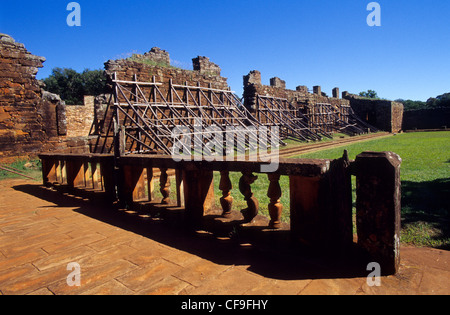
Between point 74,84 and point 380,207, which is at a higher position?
point 74,84

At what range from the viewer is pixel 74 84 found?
39.0 m

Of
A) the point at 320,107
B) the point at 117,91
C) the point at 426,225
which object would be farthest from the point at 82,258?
the point at 320,107

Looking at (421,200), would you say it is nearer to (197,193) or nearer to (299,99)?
(197,193)

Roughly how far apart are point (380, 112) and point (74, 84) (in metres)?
38.0

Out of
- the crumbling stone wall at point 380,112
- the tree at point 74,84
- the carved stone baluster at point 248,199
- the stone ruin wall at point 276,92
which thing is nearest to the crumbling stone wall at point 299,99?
the stone ruin wall at point 276,92

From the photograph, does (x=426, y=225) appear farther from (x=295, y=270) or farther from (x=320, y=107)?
(x=320, y=107)

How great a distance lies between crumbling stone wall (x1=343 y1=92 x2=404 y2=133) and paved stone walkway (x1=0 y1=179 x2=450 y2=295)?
2962 cm

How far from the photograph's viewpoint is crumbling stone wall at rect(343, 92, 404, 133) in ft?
92.2

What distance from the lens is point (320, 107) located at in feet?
78.7

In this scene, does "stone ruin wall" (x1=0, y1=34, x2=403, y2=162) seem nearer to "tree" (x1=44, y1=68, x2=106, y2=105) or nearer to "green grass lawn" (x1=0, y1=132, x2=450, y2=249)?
"green grass lawn" (x1=0, y1=132, x2=450, y2=249)

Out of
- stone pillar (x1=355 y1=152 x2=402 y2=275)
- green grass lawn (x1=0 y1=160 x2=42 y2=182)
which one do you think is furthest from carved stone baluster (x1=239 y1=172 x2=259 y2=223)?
green grass lawn (x1=0 y1=160 x2=42 y2=182)

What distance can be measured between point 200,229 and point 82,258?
121 cm

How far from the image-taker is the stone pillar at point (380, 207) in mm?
2092

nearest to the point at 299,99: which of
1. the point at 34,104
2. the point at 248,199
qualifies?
the point at 34,104
